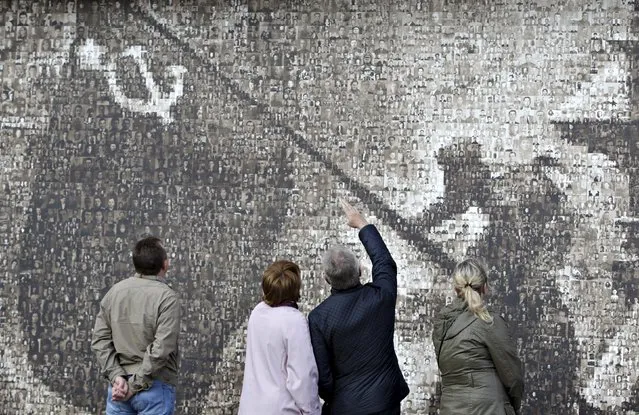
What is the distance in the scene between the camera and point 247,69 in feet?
15.3

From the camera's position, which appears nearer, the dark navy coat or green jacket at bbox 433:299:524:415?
the dark navy coat

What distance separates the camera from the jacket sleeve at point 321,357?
3123 millimetres

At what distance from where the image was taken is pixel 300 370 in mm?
3025

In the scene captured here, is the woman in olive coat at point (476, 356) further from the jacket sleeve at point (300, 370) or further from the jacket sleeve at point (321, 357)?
the jacket sleeve at point (300, 370)

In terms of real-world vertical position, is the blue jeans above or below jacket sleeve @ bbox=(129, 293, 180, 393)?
below

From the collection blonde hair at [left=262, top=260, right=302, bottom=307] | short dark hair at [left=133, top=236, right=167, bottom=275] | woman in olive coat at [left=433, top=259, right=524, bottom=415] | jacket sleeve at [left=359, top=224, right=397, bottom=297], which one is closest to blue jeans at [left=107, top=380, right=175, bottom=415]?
short dark hair at [left=133, top=236, right=167, bottom=275]

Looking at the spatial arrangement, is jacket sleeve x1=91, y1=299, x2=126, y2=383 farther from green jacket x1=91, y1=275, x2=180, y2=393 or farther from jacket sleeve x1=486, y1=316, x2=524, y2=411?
jacket sleeve x1=486, y1=316, x2=524, y2=411

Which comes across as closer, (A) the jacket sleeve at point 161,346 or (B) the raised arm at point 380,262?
(B) the raised arm at point 380,262

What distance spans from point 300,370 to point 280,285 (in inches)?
13.4

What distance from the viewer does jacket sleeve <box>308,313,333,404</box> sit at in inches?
123

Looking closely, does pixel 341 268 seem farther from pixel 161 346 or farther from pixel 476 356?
pixel 161 346

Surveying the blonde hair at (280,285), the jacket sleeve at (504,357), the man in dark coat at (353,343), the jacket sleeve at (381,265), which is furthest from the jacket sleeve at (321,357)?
the jacket sleeve at (504,357)

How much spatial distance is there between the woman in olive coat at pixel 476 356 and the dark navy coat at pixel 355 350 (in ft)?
1.38

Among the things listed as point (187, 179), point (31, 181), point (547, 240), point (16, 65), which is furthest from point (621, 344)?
point (16, 65)
